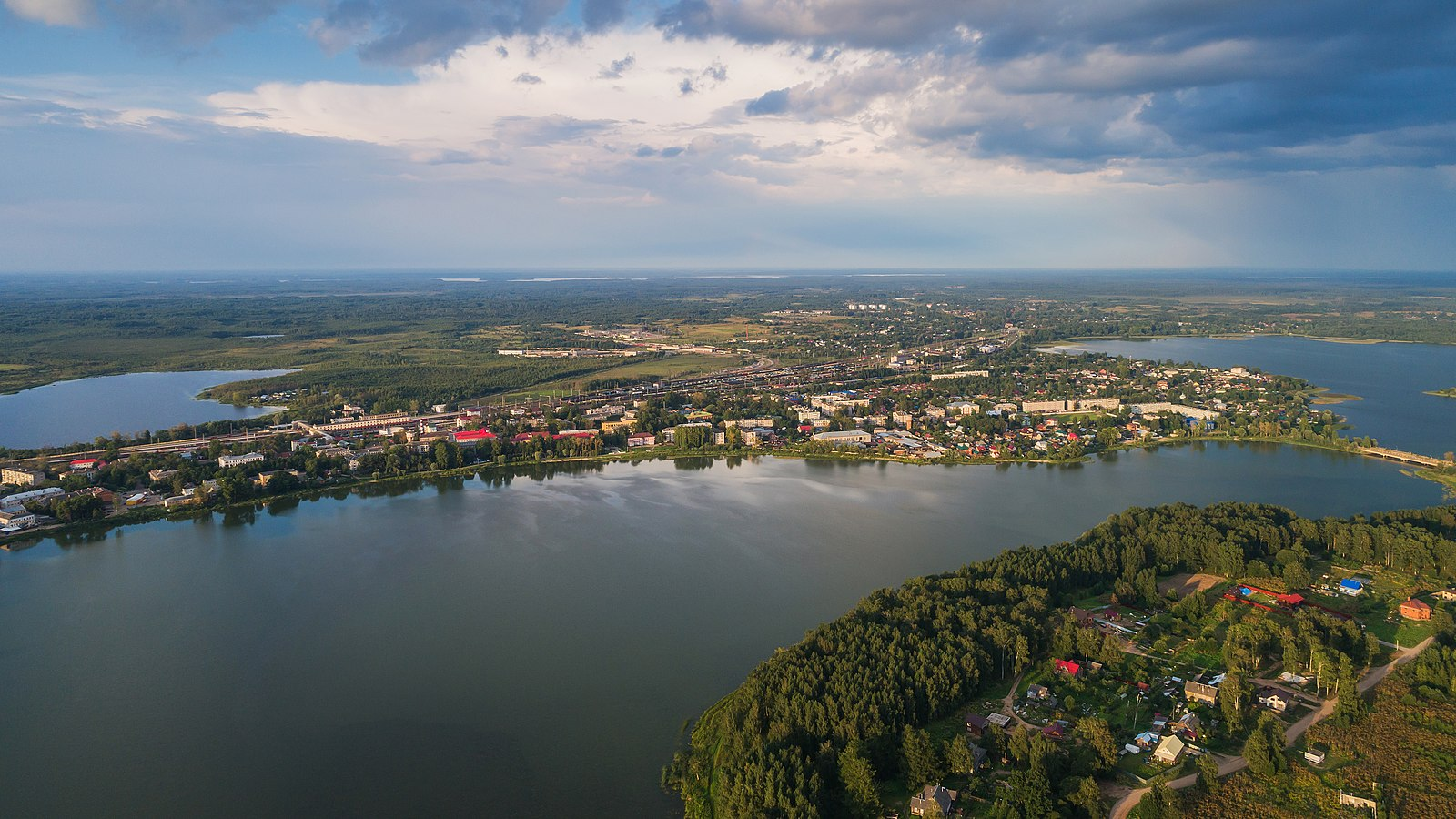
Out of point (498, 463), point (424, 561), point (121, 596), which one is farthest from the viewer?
point (498, 463)

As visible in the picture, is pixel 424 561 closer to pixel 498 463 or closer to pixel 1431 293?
pixel 498 463

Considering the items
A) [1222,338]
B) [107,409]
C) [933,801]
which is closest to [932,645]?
[933,801]

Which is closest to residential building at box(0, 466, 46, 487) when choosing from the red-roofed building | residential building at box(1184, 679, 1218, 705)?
the red-roofed building

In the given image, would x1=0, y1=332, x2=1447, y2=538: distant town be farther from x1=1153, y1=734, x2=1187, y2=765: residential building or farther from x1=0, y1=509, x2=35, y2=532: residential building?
x1=1153, y1=734, x2=1187, y2=765: residential building

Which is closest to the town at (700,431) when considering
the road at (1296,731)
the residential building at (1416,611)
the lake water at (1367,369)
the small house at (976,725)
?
the lake water at (1367,369)

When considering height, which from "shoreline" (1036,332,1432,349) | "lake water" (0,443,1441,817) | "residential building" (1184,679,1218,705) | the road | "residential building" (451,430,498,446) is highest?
"shoreline" (1036,332,1432,349)

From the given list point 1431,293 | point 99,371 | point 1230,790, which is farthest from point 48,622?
point 1431,293
